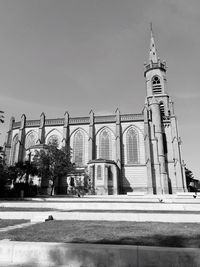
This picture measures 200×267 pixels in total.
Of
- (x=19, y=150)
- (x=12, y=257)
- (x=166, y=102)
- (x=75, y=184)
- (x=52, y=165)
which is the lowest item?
(x=12, y=257)

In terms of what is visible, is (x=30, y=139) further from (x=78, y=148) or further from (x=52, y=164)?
(x=52, y=164)

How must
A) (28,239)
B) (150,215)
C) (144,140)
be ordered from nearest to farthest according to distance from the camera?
(28,239) < (150,215) < (144,140)

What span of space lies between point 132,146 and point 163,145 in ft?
23.8

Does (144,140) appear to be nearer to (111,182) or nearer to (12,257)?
(111,182)

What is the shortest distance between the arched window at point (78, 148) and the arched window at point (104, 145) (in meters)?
4.65

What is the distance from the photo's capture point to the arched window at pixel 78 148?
2020 inches

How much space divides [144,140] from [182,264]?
148 ft

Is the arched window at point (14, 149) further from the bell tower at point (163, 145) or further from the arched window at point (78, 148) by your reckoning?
the bell tower at point (163, 145)

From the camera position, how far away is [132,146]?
50094 millimetres

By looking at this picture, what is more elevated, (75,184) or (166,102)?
(166,102)

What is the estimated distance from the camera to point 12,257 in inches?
211

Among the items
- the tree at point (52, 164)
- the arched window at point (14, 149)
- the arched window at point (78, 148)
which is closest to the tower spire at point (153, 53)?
the arched window at point (78, 148)

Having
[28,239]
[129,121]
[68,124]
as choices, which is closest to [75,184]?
[68,124]

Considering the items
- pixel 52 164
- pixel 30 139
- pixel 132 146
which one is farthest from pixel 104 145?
pixel 30 139
